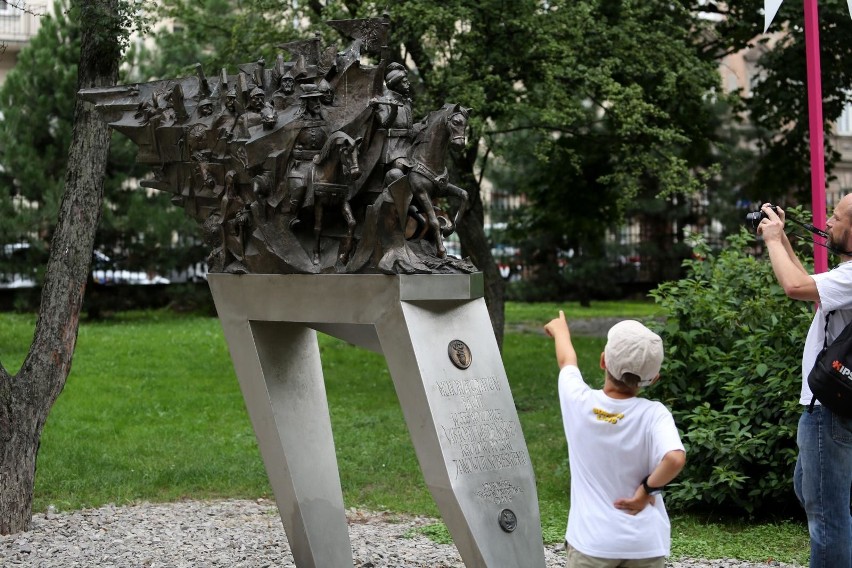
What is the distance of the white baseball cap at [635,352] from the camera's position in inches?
143

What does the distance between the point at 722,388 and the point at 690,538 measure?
1.23 meters

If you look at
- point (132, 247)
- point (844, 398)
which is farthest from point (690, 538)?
point (132, 247)

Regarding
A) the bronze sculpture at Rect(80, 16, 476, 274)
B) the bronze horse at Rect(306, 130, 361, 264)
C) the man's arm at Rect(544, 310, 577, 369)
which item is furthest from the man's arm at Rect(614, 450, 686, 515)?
the bronze horse at Rect(306, 130, 361, 264)

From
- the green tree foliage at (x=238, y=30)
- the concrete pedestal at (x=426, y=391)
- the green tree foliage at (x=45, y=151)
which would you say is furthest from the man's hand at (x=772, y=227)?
the green tree foliage at (x=45, y=151)

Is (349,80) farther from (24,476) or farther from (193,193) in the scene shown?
(24,476)

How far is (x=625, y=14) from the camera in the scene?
12.4 m

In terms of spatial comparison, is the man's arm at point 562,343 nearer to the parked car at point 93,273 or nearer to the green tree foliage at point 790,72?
Result: the green tree foliage at point 790,72

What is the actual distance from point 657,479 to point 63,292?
5706mm

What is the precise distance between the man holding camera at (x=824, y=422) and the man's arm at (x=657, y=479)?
3.90 ft

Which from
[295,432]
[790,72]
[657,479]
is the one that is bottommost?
[295,432]

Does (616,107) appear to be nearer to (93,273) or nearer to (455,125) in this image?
(455,125)

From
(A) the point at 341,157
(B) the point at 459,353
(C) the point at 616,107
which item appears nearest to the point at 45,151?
(C) the point at 616,107

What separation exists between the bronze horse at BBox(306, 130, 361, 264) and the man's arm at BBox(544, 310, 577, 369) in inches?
77.5

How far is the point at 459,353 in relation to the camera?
18.9 ft
